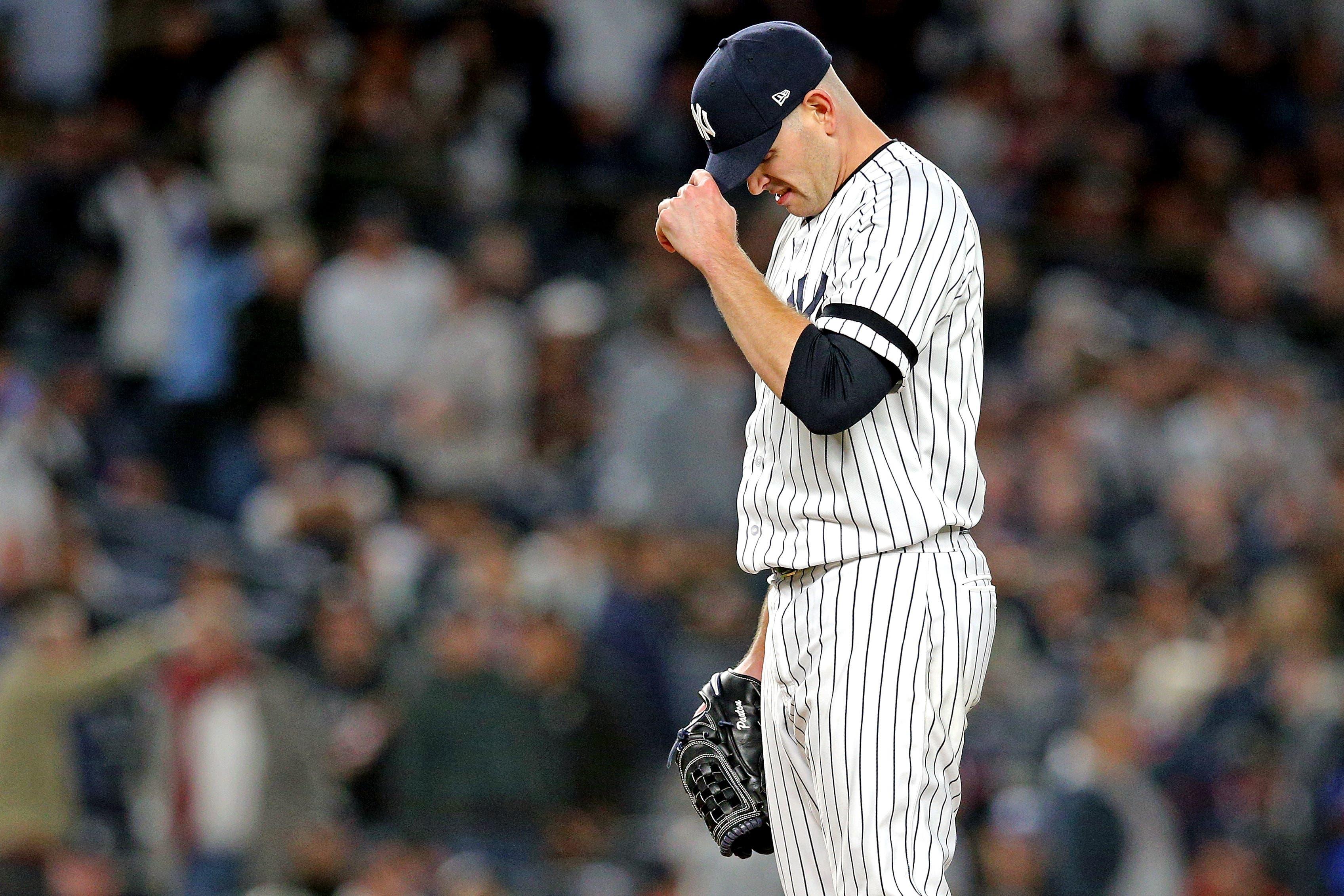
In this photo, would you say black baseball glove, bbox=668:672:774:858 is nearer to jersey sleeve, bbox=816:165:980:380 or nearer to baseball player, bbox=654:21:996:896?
baseball player, bbox=654:21:996:896

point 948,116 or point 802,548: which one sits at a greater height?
point 948,116

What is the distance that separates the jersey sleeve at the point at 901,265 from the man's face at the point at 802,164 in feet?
0.33

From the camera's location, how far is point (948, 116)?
1332cm

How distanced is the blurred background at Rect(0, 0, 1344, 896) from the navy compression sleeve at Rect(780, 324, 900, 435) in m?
4.89

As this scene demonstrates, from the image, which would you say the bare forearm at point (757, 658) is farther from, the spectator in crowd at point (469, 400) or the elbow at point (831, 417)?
the spectator in crowd at point (469, 400)

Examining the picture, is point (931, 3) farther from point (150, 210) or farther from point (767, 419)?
point (767, 419)

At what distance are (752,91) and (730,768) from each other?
1136 millimetres

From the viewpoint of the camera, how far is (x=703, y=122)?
10.5 ft

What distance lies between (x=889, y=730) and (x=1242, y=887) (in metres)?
5.82

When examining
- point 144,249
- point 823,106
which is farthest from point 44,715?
point 823,106

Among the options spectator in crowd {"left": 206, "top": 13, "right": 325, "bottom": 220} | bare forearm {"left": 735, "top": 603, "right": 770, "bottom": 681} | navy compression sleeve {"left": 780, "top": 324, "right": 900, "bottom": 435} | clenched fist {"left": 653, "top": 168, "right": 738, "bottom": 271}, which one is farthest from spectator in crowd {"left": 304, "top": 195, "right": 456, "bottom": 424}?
navy compression sleeve {"left": 780, "top": 324, "right": 900, "bottom": 435}

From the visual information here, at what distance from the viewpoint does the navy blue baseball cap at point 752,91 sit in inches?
123

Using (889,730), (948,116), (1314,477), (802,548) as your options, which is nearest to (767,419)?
(802,548)

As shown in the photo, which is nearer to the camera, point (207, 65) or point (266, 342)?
point (266, 342)
